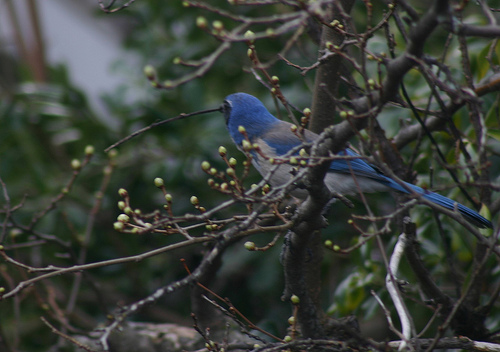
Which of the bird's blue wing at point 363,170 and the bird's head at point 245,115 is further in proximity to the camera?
the bird's head at point 245,115

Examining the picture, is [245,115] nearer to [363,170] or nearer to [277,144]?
[277,144]

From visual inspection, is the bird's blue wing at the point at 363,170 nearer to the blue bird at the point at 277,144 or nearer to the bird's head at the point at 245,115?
the blue bird at the point at 277,144

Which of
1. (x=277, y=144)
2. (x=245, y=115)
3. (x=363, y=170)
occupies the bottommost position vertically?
(x=363, y=170)

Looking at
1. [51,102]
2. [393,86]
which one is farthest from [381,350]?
[51,102]

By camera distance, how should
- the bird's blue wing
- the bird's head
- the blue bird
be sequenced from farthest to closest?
1. the bird's head
2. the blue bird
3. the bird's blue wing

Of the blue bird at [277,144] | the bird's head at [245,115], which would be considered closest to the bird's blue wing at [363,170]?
the blue bird at [277,144]

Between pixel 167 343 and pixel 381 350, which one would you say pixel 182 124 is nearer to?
pixel 167 343

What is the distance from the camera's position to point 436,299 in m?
2.80

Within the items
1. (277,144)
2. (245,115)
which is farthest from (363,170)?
(245,115)

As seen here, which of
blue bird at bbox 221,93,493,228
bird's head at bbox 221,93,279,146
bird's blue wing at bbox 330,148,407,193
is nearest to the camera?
bird's blue wing at bbox 330,148,407,193

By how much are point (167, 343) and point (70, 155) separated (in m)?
2.43

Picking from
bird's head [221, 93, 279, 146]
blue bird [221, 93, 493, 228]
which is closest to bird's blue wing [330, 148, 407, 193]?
blue bird [221, 93, 493, 228]

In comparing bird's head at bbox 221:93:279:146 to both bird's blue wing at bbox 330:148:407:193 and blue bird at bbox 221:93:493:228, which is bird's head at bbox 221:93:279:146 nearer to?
blue bird at bbox 221:93:493:228

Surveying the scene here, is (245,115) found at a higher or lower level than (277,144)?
higher
